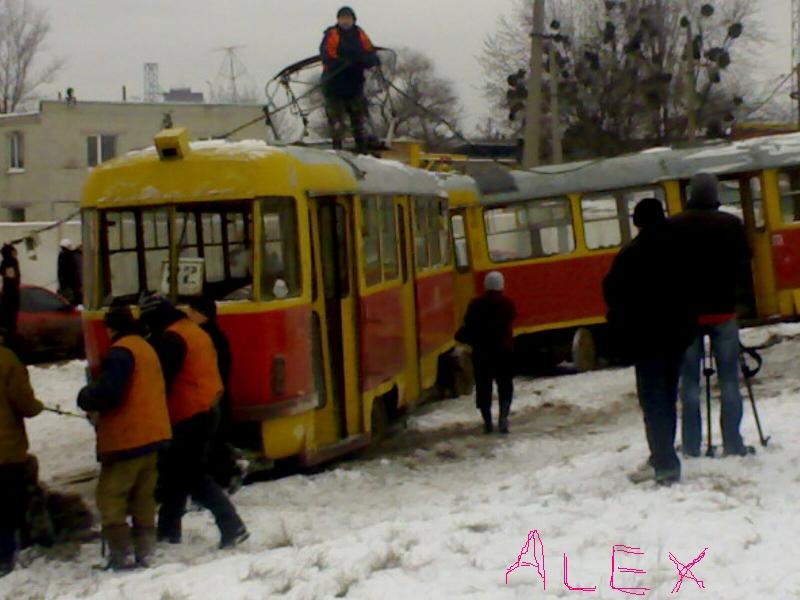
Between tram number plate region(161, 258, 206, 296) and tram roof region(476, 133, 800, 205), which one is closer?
tram number plate region(161, 258, 206, 296)

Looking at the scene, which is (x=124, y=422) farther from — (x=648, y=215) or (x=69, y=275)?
(x=69, y=275)

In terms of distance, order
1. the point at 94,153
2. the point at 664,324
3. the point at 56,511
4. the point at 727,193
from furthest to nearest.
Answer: the point at 94,153, the point at 727,193, the point at 56,511, the point at 664,324

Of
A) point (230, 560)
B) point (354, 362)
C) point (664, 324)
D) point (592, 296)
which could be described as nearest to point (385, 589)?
point (230, 560)

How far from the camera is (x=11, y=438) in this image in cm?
856

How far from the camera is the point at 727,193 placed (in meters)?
19.1

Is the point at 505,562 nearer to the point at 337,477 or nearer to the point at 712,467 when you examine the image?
the point at 712,467

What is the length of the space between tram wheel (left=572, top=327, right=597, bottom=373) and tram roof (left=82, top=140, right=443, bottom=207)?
25.5 ft

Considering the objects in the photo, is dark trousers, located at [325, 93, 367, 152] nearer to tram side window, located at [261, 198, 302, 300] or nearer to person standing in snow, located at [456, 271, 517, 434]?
person standing in snow, located at [456, 271, 517, 434]

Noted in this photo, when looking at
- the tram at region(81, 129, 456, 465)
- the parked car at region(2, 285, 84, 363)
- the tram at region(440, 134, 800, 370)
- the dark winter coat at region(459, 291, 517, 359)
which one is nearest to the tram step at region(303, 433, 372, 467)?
the tram at region(81, 129, 456, 465)

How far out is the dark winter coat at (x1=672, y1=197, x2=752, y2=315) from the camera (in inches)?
341

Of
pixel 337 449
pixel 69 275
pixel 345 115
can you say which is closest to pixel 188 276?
pixel 337 449

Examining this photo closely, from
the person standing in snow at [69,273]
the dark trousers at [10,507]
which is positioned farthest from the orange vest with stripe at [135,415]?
the person standing in snow at [69,273]

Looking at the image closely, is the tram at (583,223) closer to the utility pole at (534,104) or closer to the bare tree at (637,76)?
the utility pole at (534,104)

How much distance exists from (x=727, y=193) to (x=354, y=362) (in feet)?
27.7
